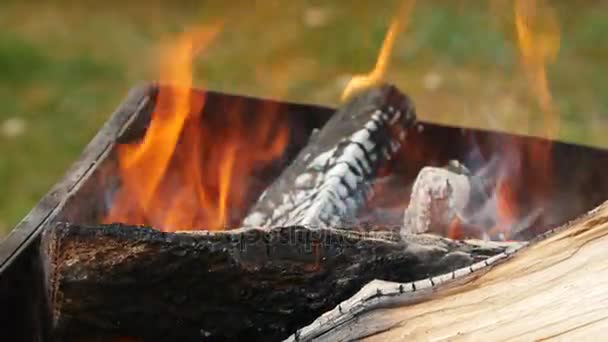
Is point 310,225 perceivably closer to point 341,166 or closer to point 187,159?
point 341,166

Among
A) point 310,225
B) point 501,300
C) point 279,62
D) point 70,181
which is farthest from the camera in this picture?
point 279,62

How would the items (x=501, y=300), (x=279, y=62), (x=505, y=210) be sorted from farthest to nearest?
(x=279, y=62) < (x=505, y=210) < (x=501, y=300)

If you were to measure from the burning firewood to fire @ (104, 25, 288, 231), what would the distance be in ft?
0.38

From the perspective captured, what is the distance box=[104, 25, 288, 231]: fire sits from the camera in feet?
4.72

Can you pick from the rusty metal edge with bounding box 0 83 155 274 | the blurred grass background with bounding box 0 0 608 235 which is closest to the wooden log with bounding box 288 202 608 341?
the rusty metal edge with bounding box 0 83 155 274

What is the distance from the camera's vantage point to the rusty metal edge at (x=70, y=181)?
3.78ft

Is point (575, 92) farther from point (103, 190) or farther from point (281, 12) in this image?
point (103, 190)

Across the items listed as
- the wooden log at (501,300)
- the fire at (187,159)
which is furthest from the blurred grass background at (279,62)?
the wooden log at (501,300)

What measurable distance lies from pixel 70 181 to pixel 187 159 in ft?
0.98

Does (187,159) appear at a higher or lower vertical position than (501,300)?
higher

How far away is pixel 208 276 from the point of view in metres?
1.01

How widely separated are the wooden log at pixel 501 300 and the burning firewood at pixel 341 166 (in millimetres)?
306

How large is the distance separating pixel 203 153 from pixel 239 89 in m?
1.38

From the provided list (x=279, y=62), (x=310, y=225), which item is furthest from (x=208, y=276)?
(x=279, y=62)
